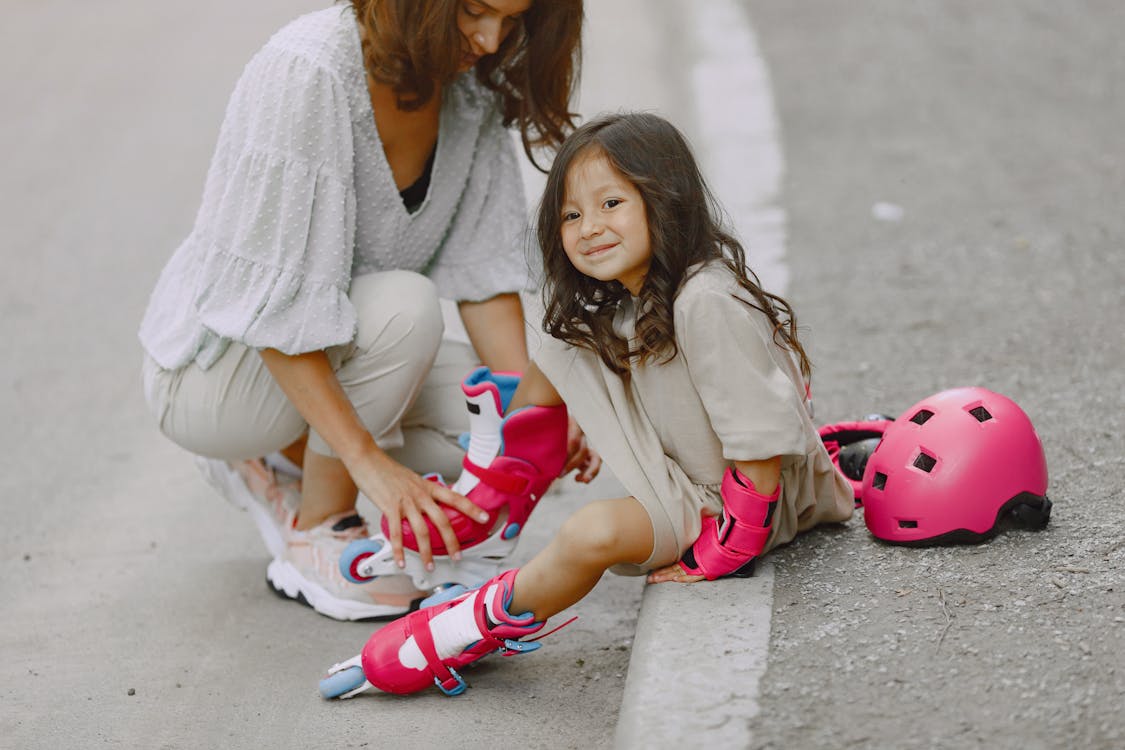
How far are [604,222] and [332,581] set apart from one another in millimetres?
1089

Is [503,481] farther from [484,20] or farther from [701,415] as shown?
[484,20]

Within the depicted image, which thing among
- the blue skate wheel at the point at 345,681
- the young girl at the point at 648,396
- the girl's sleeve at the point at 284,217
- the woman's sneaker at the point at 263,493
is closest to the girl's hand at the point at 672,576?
the young girl at the point at 648,396

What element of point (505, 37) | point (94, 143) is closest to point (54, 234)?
point (94, 143)

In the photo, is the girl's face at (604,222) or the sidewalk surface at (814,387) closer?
the sidewalk surface at (814,387)

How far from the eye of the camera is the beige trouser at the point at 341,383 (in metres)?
2.96

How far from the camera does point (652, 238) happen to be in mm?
2496

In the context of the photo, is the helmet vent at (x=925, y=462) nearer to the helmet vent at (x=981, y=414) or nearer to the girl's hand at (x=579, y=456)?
the helmet vent at (x=981, y=414)

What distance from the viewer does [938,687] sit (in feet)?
6.97

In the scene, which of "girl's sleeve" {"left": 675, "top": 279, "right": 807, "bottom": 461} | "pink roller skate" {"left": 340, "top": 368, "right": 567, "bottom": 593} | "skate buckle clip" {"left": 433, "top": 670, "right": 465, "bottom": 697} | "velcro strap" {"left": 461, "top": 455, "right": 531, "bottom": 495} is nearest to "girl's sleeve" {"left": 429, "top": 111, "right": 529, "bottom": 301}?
"pink roller skate" {"left": 340, "top": 368, "right": 567, "bottom": 593}

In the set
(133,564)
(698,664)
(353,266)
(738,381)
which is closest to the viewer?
(698,664)

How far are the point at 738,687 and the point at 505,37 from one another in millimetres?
1473

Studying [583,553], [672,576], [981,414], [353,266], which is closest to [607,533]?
[583,553]

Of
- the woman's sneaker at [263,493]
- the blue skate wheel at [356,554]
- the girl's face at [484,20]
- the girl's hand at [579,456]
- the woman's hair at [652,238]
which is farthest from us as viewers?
the woman's sneaker at [263,493]

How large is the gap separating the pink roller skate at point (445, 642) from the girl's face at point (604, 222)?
1.96 feet
